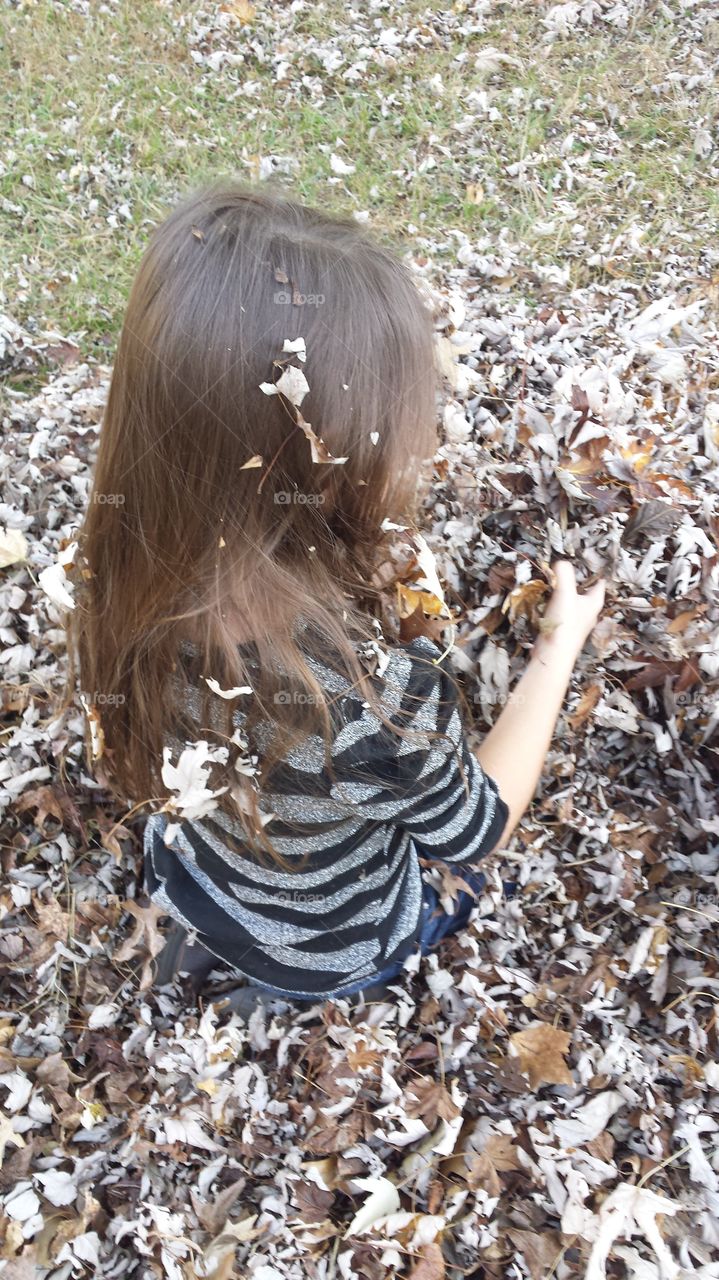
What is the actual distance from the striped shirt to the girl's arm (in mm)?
266

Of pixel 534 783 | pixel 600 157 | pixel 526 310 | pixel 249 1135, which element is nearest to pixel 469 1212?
pixel 249 1135

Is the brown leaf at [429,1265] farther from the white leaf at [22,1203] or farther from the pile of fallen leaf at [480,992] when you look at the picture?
the white leaf at [22,1203]

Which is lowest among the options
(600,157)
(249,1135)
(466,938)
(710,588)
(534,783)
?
(249,1135)

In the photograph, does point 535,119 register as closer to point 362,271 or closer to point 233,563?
point 362,271

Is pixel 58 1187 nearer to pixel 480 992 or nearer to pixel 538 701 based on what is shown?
pixel 480 992

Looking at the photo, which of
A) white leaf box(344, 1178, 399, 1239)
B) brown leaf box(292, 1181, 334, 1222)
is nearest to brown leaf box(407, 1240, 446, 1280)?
white leaf box(344, 1178, 399, 1239)

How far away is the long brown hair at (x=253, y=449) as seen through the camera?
144 centimetres

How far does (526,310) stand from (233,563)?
2.53m

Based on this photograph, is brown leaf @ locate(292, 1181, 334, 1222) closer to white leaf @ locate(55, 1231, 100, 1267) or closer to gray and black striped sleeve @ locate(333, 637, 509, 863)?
white leaf @ locate(55, 1231, 100, 1267)

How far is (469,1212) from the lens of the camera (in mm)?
1989

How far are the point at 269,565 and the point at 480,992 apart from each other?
4.82ft

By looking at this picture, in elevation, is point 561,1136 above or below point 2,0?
below

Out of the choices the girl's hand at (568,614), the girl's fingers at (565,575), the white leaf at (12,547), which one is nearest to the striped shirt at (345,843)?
the girl's hand at (568,614)

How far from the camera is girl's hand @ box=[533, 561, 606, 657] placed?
237cm
